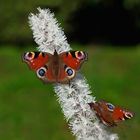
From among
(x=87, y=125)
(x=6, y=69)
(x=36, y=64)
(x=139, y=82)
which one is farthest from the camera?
(x=6, y=69)

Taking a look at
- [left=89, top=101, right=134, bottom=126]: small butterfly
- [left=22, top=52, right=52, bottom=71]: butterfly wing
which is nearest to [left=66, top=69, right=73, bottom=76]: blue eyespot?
[left=22, top=52, right=52, bottom=71]: butterfly wing

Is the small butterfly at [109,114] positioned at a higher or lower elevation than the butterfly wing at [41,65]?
lower

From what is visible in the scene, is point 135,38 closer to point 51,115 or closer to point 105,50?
point 105,50

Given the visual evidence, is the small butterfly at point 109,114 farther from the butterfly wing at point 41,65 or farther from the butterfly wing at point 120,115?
the butterfly wing at point 41,65

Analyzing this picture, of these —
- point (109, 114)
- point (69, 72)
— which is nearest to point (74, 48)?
point (69, 72)

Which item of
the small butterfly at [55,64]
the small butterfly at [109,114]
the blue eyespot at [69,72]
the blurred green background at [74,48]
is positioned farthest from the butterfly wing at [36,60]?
the blurred green background at [74,48]

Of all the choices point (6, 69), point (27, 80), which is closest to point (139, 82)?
point (27, 80)
